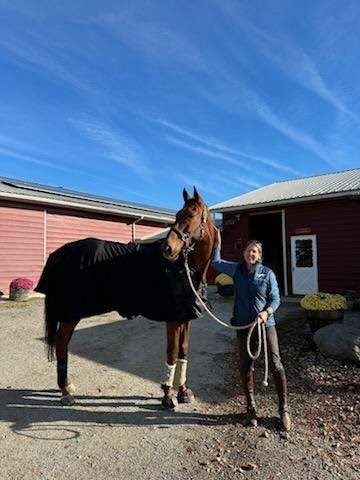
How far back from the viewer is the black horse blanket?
411 cm

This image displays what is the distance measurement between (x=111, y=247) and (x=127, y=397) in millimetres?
1622

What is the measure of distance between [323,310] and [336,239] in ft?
20.0

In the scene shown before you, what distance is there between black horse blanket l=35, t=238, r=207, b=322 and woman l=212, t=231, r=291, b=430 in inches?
18.1

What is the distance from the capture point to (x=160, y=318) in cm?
411

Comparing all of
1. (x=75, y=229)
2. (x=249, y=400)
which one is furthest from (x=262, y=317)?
(x=75, y=229)

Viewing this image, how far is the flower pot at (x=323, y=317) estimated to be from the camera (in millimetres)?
6949

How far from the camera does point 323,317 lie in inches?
274

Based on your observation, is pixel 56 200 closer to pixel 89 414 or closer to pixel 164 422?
pixel 89 414

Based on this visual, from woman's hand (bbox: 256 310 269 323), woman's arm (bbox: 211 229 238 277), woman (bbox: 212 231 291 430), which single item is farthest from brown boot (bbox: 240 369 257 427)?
woman's arm (bbox: 211 229 238 277)

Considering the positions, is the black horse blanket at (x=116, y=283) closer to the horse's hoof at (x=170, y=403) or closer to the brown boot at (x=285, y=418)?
the horse's hoof at (x=170, y=403)

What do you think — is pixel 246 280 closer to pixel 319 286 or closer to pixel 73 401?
pixel 73 401

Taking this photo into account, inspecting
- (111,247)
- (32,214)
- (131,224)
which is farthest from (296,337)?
(131,224)

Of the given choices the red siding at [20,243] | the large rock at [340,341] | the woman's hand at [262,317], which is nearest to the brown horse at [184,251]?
the woman's hand at [262,317]

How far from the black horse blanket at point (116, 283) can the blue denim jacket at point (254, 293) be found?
43cm
